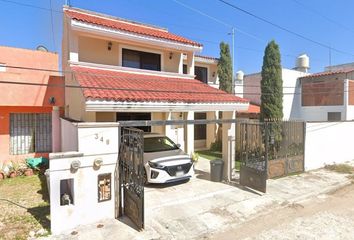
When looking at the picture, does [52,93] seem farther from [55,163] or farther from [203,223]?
[203,223]

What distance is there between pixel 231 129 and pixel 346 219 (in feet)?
14.2

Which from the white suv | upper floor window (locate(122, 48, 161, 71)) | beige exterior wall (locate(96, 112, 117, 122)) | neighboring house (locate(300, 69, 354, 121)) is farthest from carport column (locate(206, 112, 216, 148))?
neighboring house (locate(300, 69, 354, 121))

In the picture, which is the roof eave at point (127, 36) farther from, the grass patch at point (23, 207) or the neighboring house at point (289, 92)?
the neighboring house at point (289, 92)

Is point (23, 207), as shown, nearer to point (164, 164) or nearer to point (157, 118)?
point (164, 164)

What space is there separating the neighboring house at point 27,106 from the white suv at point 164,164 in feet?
16.6

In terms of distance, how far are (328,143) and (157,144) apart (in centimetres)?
874

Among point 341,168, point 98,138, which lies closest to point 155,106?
point 98,138

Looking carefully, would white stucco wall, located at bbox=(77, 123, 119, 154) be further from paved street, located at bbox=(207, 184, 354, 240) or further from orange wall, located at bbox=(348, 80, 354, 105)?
orange wall, located at bbox=(348, 80, 354, 105)

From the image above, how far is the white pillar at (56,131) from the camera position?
10.7 meters

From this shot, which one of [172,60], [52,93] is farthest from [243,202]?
[52,93]

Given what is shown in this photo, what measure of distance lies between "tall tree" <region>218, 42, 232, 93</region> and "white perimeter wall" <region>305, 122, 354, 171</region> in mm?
6970

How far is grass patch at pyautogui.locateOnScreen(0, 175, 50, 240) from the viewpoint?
5336mm

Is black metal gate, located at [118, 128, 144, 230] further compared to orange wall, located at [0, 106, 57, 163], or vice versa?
orange wall, located at [0, 106, 57, 163]

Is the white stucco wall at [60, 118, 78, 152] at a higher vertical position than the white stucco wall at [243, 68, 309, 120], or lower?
lower
